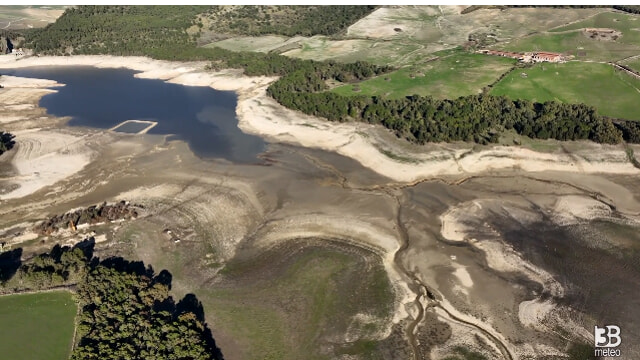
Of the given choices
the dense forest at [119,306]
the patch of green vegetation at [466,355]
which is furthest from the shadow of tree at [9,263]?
the patch of green vegetation at [466,355]

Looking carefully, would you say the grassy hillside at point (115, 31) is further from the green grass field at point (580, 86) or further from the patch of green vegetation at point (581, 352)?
the patch of green vegetation at point (581, 352)

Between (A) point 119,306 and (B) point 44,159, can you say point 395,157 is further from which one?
(B) point 44,159

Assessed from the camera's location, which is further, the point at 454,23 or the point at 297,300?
the point at 454,23

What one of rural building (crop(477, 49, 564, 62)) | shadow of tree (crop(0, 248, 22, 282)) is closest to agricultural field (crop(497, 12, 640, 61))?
rural building (crop(477, 49, 564, 62))

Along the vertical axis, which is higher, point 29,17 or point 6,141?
point 29,17

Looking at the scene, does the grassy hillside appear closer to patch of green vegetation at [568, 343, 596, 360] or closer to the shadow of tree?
the shadow of tree

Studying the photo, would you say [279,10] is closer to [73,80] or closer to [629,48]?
[73,80]

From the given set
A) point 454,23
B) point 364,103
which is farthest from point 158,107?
point 454,23
